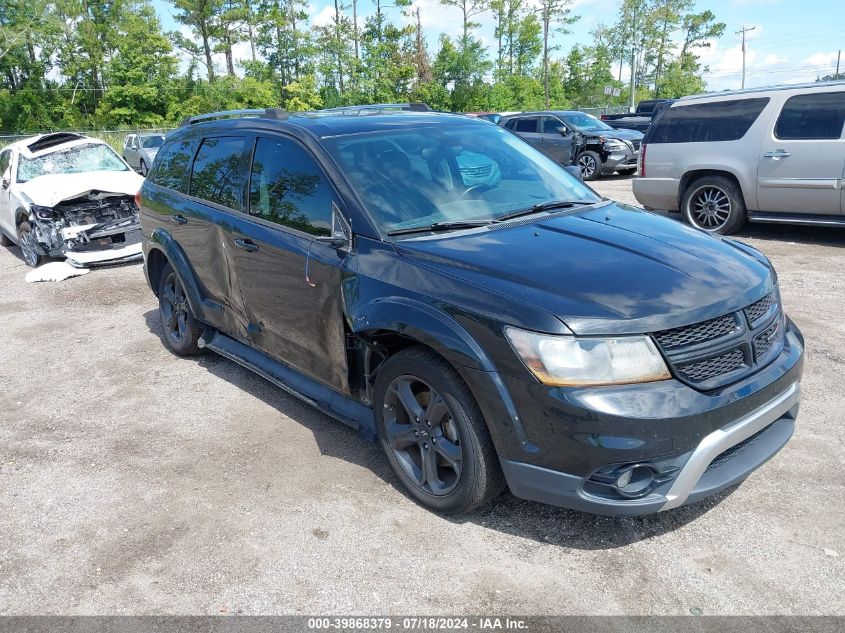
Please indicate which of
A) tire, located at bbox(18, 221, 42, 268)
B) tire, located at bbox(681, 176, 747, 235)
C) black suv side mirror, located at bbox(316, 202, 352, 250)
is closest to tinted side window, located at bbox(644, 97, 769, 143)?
tire, located at bbox(681, 176, 747, 235)

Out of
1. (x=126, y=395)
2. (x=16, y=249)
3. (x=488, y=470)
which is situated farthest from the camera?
(x=16, y=249)

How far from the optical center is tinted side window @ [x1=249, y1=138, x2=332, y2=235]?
3.80 m

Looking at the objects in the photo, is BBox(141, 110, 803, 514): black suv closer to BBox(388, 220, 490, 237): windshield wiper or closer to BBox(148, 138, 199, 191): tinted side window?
BBox(388, 220, 490, 237): windshield wiper

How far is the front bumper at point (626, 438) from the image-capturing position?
2.68 metres

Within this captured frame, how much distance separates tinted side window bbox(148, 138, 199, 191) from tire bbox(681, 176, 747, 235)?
6372 mm

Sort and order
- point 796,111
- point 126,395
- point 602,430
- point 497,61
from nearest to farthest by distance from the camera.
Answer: point 602,430, point 126,395, point 796,111, point 497,61

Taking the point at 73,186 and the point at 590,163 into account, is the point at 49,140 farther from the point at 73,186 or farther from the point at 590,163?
the point at 590,163

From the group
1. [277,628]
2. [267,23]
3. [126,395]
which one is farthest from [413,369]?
[267,23]

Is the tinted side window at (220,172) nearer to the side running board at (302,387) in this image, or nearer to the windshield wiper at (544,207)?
the side running board at (302,387)

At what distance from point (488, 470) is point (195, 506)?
1.60 metres

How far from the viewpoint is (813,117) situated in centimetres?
837

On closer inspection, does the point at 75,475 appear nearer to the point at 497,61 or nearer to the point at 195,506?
the point at 195,506

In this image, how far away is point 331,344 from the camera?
3.78 m

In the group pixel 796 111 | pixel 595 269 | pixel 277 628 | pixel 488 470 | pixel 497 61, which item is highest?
pixel 497 61
